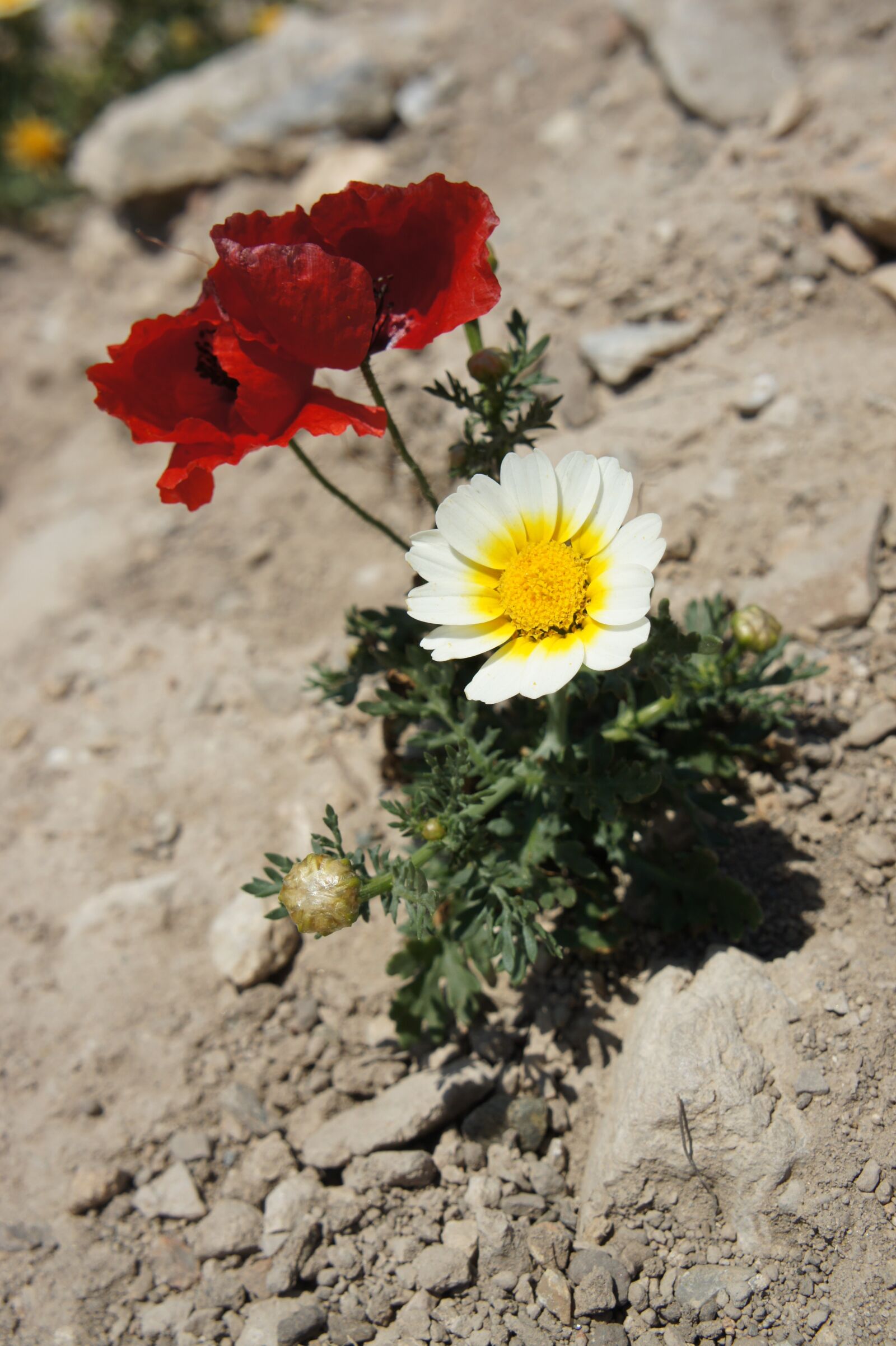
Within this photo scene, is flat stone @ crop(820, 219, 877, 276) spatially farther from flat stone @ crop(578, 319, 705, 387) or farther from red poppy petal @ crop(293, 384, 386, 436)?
red poppy petal @ crop(293, 384, 386, 436)

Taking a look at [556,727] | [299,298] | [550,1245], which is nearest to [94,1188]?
[550,1245]

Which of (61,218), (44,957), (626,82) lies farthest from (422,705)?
(61,218)

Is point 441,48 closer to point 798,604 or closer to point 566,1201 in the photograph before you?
point 798,604

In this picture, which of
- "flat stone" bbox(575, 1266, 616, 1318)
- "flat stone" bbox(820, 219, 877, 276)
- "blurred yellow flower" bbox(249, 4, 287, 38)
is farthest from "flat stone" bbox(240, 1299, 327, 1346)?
"blurred yellow flower" bbox(249, 4, 287, 38)

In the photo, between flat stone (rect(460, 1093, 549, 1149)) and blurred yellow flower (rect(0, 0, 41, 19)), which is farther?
blurred yellow flower (rect(0, 0, 41, 19))

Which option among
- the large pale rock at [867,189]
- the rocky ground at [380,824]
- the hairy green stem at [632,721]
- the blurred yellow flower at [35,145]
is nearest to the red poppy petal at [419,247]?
the hairy green stem at [632,721]
